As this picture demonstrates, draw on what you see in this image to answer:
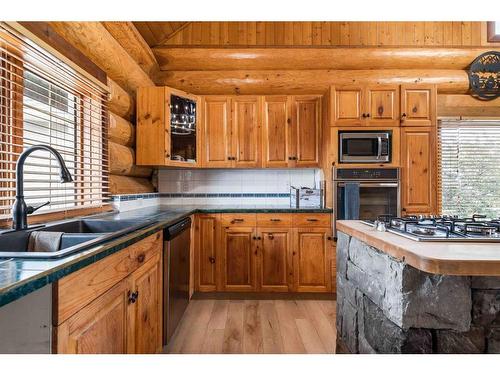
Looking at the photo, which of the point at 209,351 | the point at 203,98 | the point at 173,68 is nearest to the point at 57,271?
the point at 209,351

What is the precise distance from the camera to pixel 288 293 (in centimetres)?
316

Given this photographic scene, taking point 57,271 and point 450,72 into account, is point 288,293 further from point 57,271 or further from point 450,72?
point 450,72

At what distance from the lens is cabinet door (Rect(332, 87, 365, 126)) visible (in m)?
3.23

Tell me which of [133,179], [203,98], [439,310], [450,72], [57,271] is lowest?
[439,310]

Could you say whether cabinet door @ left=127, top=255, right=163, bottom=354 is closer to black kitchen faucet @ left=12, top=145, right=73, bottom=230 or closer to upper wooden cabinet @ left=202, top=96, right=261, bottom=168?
black kitchen faucet @ left=12, top=145, right=73, bottom=230

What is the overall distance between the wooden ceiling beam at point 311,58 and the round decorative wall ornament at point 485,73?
4.0 inches

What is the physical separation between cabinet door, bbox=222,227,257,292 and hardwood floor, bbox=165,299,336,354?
25cm

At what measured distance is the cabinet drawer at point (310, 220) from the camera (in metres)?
3.17

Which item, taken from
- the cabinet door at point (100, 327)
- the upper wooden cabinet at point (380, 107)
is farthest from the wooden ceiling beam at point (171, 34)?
the cabinet door at point (100, 327)

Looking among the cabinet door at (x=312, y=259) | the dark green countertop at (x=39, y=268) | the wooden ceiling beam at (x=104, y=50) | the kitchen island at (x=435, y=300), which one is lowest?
the cabinet door at (x=312, y=259)

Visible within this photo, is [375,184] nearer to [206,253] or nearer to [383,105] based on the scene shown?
[383,105]

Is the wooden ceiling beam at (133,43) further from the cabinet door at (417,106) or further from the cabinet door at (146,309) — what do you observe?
the cabinet door at (417,106)
